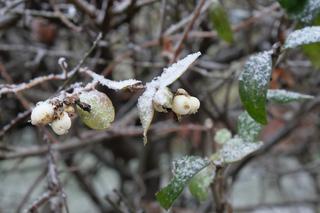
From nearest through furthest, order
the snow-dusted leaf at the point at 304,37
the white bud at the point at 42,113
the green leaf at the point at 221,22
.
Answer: the white bud at the point at 42,113, the snow-dusted leaf at the point at 304,37, the green leaf at the point at 221,22

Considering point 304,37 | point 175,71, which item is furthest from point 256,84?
point 175,71

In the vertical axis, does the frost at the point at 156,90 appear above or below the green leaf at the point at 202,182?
above

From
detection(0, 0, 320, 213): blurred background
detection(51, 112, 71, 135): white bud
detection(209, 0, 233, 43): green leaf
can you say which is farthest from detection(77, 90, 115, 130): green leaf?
detection(209, 0, 233, 43): green leaf

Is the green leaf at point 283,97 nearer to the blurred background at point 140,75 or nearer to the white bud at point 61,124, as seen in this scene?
the blurred background at point 140,75

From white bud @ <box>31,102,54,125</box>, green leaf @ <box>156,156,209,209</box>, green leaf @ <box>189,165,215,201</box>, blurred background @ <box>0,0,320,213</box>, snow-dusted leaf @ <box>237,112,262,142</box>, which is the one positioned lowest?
blurred background @ <box>0,0,320,213</box>

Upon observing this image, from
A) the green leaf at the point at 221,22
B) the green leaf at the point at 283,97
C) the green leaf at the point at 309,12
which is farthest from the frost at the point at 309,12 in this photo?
the green leaf at the point at 221,22

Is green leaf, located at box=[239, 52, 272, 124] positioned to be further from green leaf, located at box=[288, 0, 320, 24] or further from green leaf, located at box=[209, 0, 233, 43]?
green leaf, located at box=[209, 0, 233, 43]
